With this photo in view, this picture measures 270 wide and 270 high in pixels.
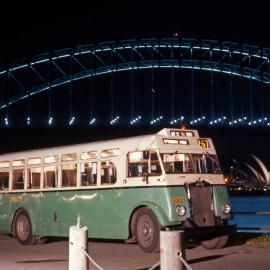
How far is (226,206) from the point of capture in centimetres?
1460

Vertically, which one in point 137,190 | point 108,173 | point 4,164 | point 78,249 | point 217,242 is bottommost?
point 217,242

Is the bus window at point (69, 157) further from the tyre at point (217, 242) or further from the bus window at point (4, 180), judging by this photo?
the tyre at point (217, 242)

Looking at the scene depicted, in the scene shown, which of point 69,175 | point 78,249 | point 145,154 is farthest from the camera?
point 69,175

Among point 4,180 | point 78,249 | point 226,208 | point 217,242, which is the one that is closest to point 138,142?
point 226,208

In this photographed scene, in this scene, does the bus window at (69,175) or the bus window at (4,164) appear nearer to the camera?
the bus window at (69,175)

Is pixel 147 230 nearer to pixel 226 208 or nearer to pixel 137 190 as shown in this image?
pixel 137 190

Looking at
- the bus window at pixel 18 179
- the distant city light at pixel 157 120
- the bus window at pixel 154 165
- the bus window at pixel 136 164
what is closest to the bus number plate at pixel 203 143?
the bus window at pixel 154 165

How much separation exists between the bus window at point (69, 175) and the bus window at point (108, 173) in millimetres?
1055

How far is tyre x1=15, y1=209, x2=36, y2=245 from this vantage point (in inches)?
679

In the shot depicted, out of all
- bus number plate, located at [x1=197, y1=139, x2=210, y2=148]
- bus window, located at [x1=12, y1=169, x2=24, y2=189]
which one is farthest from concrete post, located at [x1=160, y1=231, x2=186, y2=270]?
bus window, located at [x1=12, y1=169, x2=24, y2=189]

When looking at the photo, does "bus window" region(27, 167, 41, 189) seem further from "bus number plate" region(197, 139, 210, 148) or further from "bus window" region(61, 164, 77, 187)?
"bus number plate" region(197, 139, 210, 148)

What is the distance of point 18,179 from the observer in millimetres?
18172

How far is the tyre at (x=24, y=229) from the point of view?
1725cm

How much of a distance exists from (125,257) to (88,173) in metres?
2.83
